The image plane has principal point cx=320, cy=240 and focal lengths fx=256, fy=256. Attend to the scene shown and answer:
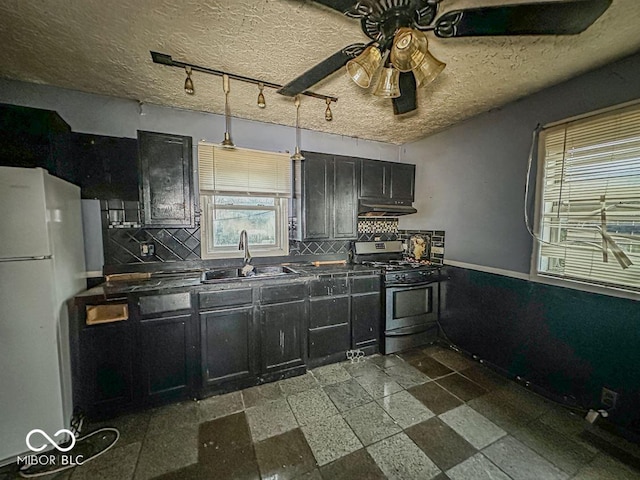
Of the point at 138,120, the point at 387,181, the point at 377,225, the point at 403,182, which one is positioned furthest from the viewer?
the point at 377,225

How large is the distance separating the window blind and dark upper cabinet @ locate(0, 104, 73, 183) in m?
1.03

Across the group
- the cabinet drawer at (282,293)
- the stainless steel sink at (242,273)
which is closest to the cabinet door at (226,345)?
the cabinet drawer at (282,293)

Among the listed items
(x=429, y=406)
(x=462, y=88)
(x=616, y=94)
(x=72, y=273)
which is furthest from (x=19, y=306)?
(x=616, y=94)

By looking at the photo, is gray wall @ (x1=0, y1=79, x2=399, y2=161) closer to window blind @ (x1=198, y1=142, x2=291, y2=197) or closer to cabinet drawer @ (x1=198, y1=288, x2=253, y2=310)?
window blind @ (x1=198, y1=142, x2=291, y2=197)

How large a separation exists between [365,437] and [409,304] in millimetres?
1504

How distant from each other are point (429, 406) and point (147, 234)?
9.57 ft

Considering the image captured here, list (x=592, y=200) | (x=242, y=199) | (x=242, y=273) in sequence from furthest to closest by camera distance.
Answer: (x=242, y=199) → (x=242, y=273) → (x=592, y=200)

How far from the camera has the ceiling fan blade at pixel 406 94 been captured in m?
1.45

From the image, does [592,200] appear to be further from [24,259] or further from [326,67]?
[24,259]

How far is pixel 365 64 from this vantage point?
1.25m

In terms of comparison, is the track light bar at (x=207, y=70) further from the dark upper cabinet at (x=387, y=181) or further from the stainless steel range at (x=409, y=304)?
the stainless steel range at (x=409, y=304)

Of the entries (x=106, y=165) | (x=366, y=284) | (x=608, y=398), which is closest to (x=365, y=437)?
(x=366, y=284)

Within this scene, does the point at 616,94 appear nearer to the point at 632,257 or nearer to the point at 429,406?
the point at 632,257

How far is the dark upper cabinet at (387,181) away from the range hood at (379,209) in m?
0.08
